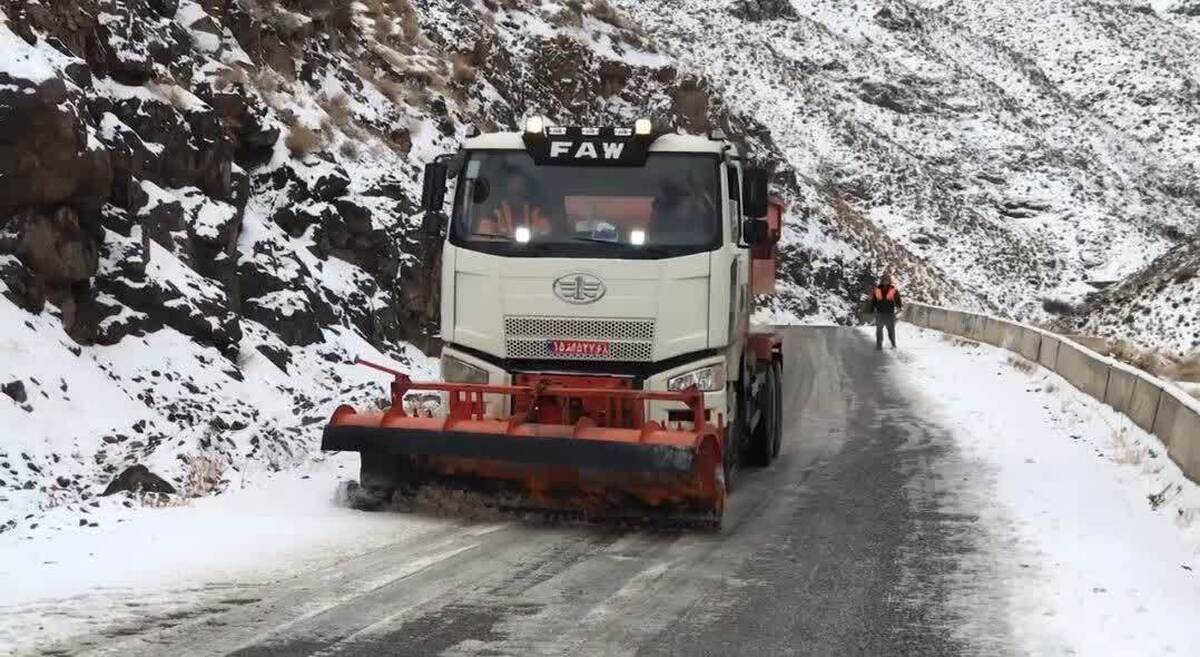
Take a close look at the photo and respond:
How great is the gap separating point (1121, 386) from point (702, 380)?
24.0ft

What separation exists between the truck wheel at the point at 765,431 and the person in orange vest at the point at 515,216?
344cm

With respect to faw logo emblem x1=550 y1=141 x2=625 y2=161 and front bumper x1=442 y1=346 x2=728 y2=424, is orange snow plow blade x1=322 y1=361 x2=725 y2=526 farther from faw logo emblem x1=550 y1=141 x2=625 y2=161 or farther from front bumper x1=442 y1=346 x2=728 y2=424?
faw logo emblem x1=550 y1=141 x2=625 y2=161

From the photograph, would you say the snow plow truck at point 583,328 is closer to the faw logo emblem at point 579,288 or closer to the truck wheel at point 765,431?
the faw logo emblem at point 579,288

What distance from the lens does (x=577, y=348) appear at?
26.8ft

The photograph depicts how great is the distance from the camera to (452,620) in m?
5.53

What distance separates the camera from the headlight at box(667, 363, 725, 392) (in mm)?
8094

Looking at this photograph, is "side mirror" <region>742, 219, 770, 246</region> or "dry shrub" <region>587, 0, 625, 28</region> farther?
"dry shrub" <region>587, 0, 625, 28</region>

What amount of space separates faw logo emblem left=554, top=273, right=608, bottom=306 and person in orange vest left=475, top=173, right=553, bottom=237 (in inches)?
17.4

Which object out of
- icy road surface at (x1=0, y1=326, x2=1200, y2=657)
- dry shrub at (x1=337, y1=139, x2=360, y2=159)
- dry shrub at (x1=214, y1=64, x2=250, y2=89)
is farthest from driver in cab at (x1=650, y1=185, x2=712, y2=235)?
dry shrub at (x1=337, y1=139, x2=360, y2=159)

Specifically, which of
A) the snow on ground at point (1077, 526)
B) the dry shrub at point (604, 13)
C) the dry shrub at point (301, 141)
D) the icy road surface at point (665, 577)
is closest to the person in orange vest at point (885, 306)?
the snow on ground at point (1077, 526)

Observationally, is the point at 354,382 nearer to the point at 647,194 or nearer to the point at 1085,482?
the point at 647,194

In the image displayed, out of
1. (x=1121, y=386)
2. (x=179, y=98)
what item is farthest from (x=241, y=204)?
(x=1121, y=386)

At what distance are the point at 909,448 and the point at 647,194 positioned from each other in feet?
17.8

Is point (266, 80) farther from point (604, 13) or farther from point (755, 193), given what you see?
point (604, 13)
